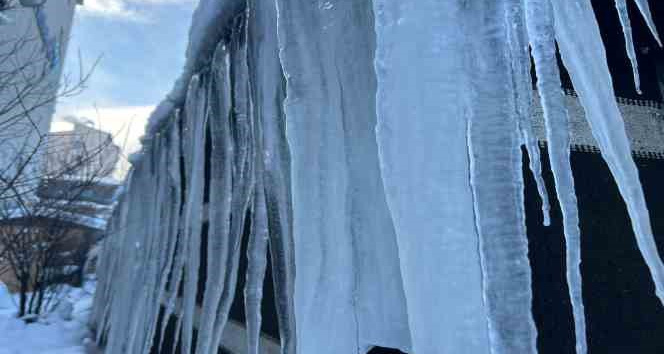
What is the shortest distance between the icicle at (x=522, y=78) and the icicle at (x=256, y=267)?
0.96 metres

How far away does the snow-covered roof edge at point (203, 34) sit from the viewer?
6.73ft

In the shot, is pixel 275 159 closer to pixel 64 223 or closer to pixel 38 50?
pixel 64 223

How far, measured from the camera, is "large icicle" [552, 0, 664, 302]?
0.78 m

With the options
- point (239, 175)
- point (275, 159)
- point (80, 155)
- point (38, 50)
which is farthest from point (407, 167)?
point (38, 50)

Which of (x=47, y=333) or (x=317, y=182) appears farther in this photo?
(x=47, y=333)

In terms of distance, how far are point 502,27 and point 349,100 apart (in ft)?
1.65

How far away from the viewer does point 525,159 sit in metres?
1.58

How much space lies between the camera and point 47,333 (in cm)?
767

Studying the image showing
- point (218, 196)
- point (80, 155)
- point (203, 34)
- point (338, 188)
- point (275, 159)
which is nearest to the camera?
point (338, 188)

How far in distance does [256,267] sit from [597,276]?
4.32ft

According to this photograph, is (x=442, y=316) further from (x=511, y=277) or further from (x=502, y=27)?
(x=502, y=27)

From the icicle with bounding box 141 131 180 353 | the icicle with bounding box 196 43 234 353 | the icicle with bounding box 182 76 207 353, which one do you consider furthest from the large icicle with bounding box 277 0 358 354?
the icicle with bounding box 141 131 180 353

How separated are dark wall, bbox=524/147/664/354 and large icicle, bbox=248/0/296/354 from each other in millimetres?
871

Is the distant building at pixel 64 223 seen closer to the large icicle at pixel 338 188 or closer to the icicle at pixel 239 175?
the icicle at pixel 239 175
